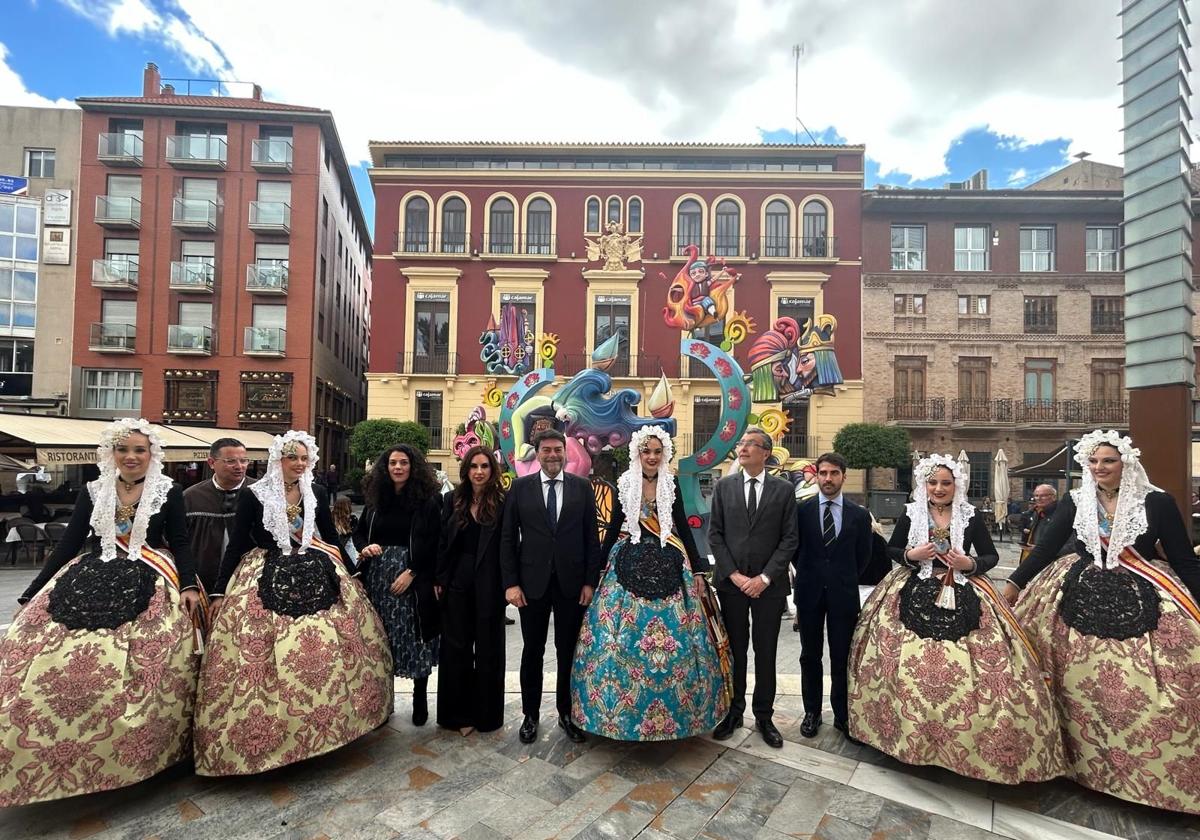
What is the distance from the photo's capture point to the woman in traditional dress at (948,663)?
10.3 feet

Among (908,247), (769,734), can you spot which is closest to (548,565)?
(769,734)

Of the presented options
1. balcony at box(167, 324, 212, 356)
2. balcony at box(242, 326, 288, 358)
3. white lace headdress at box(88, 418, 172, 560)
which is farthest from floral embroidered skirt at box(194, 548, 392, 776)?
balcony at box(167, 324, 212, 356)

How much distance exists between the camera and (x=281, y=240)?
82.1 ft

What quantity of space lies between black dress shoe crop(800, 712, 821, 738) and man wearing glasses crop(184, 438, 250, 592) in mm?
4270

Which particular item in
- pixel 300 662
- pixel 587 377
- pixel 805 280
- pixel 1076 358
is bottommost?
pixel 300 662

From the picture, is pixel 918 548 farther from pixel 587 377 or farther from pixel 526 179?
pixel 526 179

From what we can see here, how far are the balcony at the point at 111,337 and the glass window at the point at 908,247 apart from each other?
29.6m

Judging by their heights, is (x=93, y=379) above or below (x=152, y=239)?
below

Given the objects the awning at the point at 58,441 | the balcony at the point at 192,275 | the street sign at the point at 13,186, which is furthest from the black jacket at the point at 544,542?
the street sign at the point at 13,186

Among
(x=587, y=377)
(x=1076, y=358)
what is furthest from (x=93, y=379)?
(x=1076, y=358)

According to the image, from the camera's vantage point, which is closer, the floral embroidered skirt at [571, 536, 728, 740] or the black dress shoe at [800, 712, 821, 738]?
the floral embroidered skirt at [571, 536, 728, 740]

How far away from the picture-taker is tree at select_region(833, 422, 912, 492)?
21547mm

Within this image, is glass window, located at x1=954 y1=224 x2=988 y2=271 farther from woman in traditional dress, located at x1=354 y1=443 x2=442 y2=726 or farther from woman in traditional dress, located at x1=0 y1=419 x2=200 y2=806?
woman in traditional dress, located at x1=0 y1=419 x2=200 y2=806

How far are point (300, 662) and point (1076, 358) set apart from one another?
29.2 m
